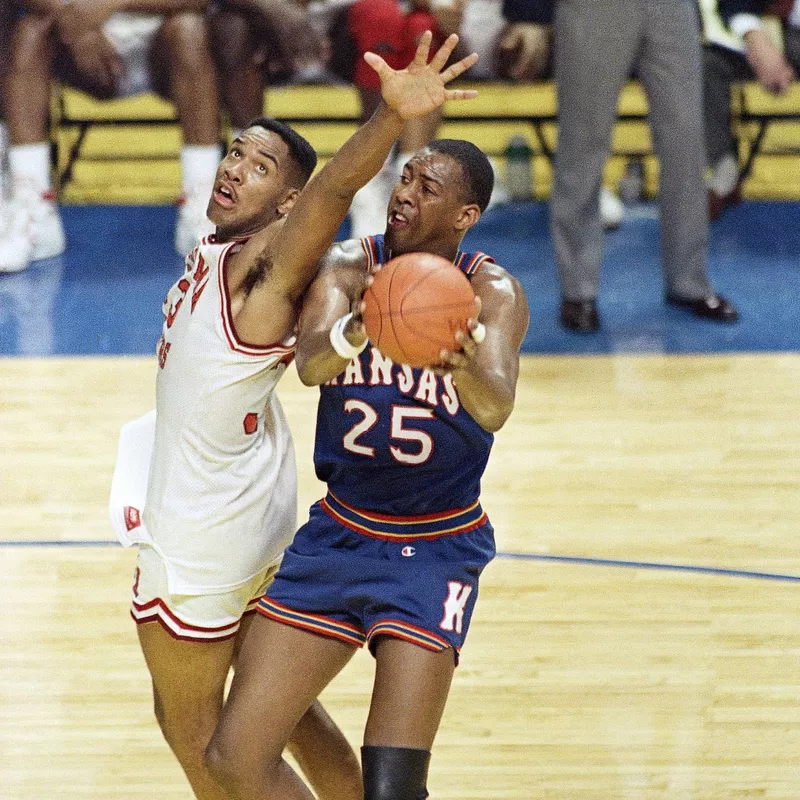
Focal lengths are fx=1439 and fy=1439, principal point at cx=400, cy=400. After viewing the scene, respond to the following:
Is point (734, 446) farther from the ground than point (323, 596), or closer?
closer

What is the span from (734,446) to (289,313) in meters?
3.44

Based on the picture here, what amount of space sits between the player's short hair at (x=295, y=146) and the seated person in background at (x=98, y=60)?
5442mm

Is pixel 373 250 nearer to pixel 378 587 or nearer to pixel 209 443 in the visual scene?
pixel 209 443

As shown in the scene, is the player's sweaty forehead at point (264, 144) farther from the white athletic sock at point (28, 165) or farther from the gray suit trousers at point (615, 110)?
the white athletic sock at point (28, 165)

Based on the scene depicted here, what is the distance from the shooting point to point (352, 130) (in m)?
9.67

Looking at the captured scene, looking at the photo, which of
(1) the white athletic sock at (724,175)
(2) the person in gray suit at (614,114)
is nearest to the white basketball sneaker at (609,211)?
(1) the white athletic sock at (724,175)

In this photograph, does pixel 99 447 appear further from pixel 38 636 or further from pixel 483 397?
pixel 483 397

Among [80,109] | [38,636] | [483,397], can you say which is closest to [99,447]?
[38,636]

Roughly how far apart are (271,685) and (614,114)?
4821 mm

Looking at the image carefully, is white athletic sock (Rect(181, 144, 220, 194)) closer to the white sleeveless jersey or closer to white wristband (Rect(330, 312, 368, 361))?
the white sleeveless jersey

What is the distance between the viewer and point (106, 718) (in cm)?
410

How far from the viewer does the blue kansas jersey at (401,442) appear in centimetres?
323

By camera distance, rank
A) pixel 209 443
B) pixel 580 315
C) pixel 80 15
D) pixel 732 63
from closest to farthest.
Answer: pixel 209 443 → pixel 580 315 → pixel 80 15 → pixel 732 63

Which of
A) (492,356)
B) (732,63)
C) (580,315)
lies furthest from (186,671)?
(732,63)
